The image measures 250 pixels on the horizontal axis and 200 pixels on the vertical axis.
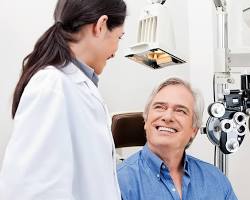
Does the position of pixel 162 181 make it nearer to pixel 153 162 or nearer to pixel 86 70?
pixel 153 162

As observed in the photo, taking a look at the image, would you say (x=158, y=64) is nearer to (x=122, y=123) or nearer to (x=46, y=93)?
(x=122, y=123)

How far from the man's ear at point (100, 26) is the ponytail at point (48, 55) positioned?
65mm

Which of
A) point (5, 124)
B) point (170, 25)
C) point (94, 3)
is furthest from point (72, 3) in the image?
point (5, 124)

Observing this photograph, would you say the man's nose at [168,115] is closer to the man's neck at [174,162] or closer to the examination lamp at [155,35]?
the man's neck at [174,162]

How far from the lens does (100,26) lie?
0.95 m

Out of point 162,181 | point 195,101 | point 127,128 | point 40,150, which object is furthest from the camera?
point 127,128

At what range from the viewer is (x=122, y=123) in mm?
1753

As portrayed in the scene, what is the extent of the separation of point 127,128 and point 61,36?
0.89 metres

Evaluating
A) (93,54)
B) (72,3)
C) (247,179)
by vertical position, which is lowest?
(247,179)

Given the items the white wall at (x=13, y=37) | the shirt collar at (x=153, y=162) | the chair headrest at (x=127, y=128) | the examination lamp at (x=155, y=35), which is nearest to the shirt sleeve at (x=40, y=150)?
the examination lamp at (x=155, y=35)

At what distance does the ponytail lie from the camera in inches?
35.8

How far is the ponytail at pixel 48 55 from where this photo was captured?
91 centimetres

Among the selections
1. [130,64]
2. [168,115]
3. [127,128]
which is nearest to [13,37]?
[130,64]

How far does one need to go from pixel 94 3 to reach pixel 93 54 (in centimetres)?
13
